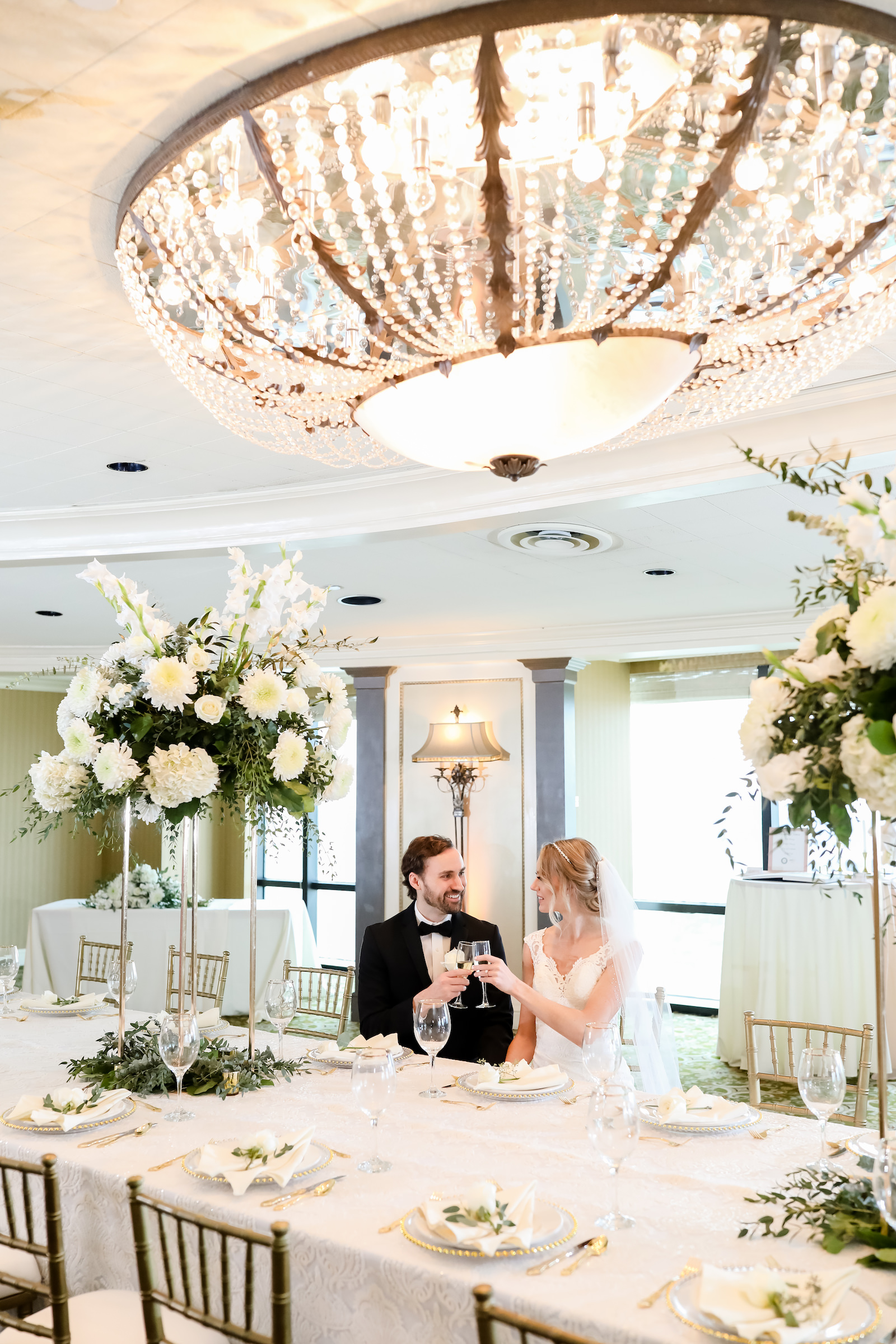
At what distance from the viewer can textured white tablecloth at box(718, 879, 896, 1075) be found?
6234mm

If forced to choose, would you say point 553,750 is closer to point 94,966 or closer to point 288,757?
point 94,966

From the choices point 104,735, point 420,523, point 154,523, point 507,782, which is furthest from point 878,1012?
point 507,782

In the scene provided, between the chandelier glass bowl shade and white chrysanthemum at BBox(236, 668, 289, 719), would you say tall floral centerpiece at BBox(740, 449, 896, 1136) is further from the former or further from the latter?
white chrysanthemum at BBox(236, 668, 289, 719)

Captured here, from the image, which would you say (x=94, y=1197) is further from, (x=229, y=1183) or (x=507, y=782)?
(x=507, y=782)

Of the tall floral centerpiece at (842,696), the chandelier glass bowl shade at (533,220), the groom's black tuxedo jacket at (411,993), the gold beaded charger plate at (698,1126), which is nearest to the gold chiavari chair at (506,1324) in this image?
the tall floral centerpiece at (842,696)

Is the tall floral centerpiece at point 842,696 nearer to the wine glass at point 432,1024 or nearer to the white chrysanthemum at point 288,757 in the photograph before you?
the wine glass at point 432,1024

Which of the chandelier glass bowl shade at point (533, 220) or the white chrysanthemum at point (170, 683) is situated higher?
the chandelier glass bowl shade at point (533, 220)

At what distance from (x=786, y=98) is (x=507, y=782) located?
6.46m

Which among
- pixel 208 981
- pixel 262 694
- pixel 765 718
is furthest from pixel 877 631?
pixel 208 981

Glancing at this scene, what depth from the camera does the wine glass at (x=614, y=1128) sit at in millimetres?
1838

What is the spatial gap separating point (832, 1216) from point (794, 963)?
4937mm

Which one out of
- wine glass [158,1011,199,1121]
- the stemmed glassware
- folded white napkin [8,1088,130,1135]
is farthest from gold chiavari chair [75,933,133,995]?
wine glass [158,1011,199,1121]

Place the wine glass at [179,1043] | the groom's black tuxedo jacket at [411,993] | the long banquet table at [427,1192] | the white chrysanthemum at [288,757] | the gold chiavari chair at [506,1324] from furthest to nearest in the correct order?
the groom's black tuxedo jacket at [411,993] < the white chrysanthemum at [288,757] < the wine glass at [179,1043] < the long banquet table at [427,1192] < the gold chiavari chair at [506,1324]

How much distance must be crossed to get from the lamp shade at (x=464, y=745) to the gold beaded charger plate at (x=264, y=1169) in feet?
18.3
